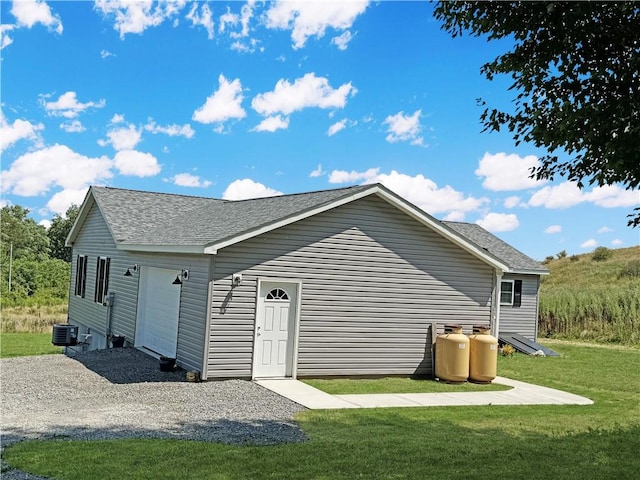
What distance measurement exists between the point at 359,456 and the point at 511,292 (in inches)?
703

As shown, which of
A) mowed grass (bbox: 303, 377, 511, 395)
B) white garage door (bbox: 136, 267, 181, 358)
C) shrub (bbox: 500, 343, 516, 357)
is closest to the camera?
mowed grass (bbox: 303, 377, 511, 395)

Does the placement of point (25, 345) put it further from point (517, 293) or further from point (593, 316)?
point (593, 316)

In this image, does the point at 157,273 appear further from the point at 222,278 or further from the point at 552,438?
the point at 552,438

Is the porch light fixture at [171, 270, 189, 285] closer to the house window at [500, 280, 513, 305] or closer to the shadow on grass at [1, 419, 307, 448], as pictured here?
the shadow on grass at [1, 419, 307, 448]

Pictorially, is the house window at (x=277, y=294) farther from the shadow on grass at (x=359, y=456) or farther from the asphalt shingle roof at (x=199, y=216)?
the shadow on grass at (x=359, y=456)

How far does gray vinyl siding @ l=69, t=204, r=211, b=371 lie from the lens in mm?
12641

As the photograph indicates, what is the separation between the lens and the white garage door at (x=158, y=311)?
14.4 metres

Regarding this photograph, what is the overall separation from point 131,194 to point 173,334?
828cm

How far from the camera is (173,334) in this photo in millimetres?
14289

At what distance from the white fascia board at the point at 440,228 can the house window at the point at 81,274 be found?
42.4 ft

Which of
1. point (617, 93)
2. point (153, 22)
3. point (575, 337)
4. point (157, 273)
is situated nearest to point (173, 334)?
point (157, 273)

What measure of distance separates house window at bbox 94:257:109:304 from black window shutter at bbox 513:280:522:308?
14789 mm

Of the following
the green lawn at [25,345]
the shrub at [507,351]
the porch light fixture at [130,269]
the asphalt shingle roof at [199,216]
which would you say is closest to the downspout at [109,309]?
the porch light fixture at [130,269]

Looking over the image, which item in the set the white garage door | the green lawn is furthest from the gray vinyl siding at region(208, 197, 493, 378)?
the green lawn
